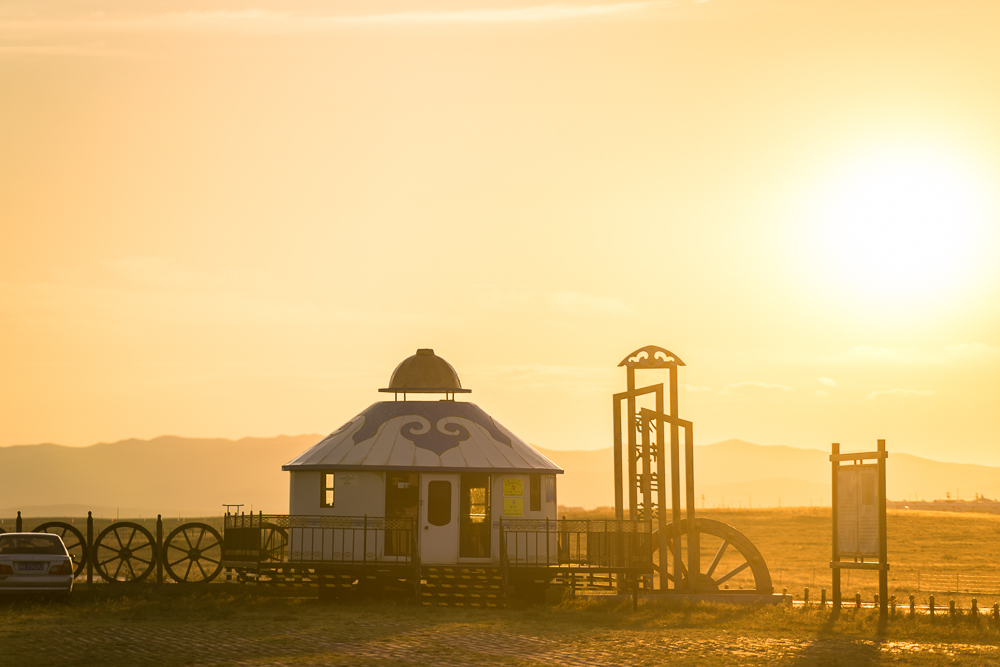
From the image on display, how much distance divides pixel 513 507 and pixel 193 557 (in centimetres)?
788

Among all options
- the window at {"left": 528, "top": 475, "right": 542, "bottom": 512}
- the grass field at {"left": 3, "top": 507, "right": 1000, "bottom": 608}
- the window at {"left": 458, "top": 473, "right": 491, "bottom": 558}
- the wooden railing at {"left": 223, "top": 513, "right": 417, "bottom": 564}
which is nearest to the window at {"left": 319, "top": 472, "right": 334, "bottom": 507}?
the wooden railing at {"left": 223, "top": 513, "right": 417, "bottom": 564}

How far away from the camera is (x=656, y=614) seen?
23391mm

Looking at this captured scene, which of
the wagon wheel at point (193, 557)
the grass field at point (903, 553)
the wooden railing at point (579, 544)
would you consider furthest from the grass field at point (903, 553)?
the wagon wheel at point (193, 557)

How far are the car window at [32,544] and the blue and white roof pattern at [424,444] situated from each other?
16.4 feet

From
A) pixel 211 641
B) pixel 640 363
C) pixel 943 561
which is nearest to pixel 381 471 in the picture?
pixel 640 363

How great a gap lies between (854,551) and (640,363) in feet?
22.6

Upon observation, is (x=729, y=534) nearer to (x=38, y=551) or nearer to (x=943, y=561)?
(x=38, y=551)

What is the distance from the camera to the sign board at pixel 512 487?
2706cm

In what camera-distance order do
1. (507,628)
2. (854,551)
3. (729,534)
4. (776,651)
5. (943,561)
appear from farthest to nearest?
(943,561) < (729,534) < (854,551) < (507,628) < (776,651)

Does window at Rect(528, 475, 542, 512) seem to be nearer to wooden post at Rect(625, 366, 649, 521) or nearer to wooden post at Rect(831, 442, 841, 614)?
wooden post at Rect(625, 366, 649, 521)

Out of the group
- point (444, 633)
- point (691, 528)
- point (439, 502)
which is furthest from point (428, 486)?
point (444, 633)

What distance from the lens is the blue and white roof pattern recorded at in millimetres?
26766

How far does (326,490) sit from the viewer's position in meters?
27.2

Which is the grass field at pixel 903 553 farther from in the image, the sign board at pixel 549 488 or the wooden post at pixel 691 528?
the sign board at pixel 549 488
